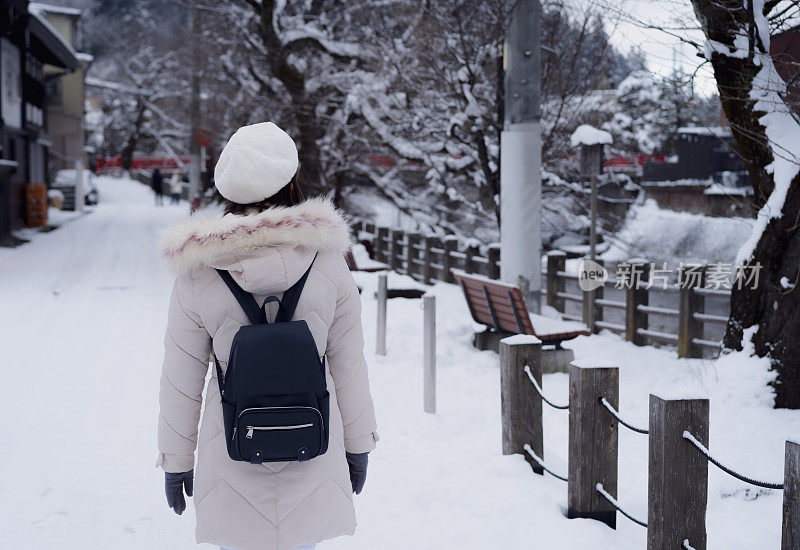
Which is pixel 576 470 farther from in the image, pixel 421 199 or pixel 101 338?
pixel 421 199

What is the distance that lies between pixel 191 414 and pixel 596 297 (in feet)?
30.1

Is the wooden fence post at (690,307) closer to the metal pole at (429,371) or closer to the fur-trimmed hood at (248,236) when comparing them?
the metal pole at (429,371)

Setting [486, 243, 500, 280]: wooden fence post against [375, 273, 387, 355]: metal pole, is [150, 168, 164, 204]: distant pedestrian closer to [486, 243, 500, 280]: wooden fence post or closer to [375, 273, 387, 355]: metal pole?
[486, 243, 500, 280]: wooden fence post

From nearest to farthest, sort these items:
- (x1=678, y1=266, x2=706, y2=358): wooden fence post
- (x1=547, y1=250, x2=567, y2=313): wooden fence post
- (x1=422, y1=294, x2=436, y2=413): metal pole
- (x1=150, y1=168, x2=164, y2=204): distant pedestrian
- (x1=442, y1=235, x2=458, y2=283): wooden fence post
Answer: (x1=422, y1=294, x2=436, y2=413): metal pole, (x1=678, y1=266, x2=706, y2=358): wooden fence post, (x1=547, y1=250, x2=567, y2=313): wooden fence post, (x1=442, y1=235, x2=458, y2=283): wooden fence post, (x1=150, y1=168, x2=164, y2=204): distant pedestrian

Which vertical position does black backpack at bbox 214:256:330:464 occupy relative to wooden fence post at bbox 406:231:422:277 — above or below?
above

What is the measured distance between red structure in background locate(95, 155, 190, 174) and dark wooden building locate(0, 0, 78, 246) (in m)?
30.9

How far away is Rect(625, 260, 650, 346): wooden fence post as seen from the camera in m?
10.3

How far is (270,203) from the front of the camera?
2797 millimetres

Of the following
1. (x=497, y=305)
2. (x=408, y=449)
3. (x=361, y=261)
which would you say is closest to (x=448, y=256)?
(x=361, y=261)

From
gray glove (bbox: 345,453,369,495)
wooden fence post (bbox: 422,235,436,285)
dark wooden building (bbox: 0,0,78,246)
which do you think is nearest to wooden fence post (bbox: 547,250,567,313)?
wooden fence post (bbox: 422,235,436,285)

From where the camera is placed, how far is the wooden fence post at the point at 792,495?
115 inches

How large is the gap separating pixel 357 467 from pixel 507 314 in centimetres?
589

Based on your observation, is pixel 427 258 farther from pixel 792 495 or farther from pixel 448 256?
pixel 792 495

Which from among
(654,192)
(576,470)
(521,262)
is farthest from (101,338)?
(654,192)
